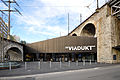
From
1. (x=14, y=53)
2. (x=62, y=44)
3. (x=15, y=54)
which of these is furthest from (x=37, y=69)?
(x=14, y=53)

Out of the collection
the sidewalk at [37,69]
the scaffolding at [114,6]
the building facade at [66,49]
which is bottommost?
the sidewalk at [37,69]

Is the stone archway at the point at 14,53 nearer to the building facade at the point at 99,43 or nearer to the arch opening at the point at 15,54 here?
the arch opening at the point at 15,54

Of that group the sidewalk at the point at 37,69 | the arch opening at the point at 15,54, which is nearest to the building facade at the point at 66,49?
the arch opening at the point at 15,54

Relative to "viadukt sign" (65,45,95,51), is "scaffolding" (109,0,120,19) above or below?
above

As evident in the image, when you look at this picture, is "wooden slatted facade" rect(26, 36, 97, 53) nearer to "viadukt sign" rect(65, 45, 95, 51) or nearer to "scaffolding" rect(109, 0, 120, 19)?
"viadukt sign" rect(65, 45, 95, 51)

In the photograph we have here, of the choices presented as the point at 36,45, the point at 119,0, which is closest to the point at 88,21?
the point at 119,0

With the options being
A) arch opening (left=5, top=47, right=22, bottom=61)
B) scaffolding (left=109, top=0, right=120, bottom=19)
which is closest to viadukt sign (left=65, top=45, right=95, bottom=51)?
scaffolding (left=109, top=0, right=120, bottom=19)

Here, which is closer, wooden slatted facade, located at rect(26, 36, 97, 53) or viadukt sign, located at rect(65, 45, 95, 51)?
viadukt sign, located at rect(65, 45, 95, 51)

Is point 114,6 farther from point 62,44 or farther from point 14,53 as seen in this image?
point 14,53

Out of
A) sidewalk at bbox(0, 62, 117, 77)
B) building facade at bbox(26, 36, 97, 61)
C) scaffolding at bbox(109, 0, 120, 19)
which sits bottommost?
sidewalk at bbox(0, 62, 117, 77)

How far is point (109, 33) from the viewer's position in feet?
74.5

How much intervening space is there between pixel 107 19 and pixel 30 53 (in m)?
25.4

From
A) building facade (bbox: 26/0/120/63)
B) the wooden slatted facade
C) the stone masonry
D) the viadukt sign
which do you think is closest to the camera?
the stone masonry

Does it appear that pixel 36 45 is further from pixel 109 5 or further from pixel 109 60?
pixel 109 5
